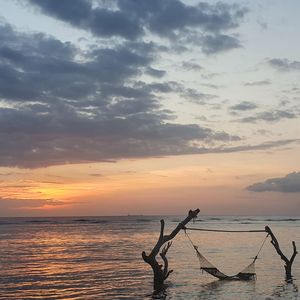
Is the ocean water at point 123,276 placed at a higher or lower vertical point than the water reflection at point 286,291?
higher

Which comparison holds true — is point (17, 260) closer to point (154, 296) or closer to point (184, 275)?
point (184, 275)

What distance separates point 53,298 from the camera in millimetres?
24359

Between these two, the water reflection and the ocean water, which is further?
the ocean water

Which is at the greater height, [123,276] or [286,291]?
[123,276]

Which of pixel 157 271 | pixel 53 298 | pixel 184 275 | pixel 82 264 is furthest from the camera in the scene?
pixel 82 264

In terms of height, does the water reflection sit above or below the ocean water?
below

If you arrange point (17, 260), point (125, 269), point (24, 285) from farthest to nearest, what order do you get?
point (17, 260), point (125, 269), point (24, 285)

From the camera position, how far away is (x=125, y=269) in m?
36.0

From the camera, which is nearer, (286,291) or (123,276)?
(286,291)

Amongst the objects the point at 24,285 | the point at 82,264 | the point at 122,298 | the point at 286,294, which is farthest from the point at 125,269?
the point at 286,294

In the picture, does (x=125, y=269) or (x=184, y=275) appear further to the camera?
(x=125, y=269)

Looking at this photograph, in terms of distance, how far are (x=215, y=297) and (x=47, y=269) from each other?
1660 cm

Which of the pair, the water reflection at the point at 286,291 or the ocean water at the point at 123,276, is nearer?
the water reflection at the point at 286,291

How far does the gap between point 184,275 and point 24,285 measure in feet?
36.5
